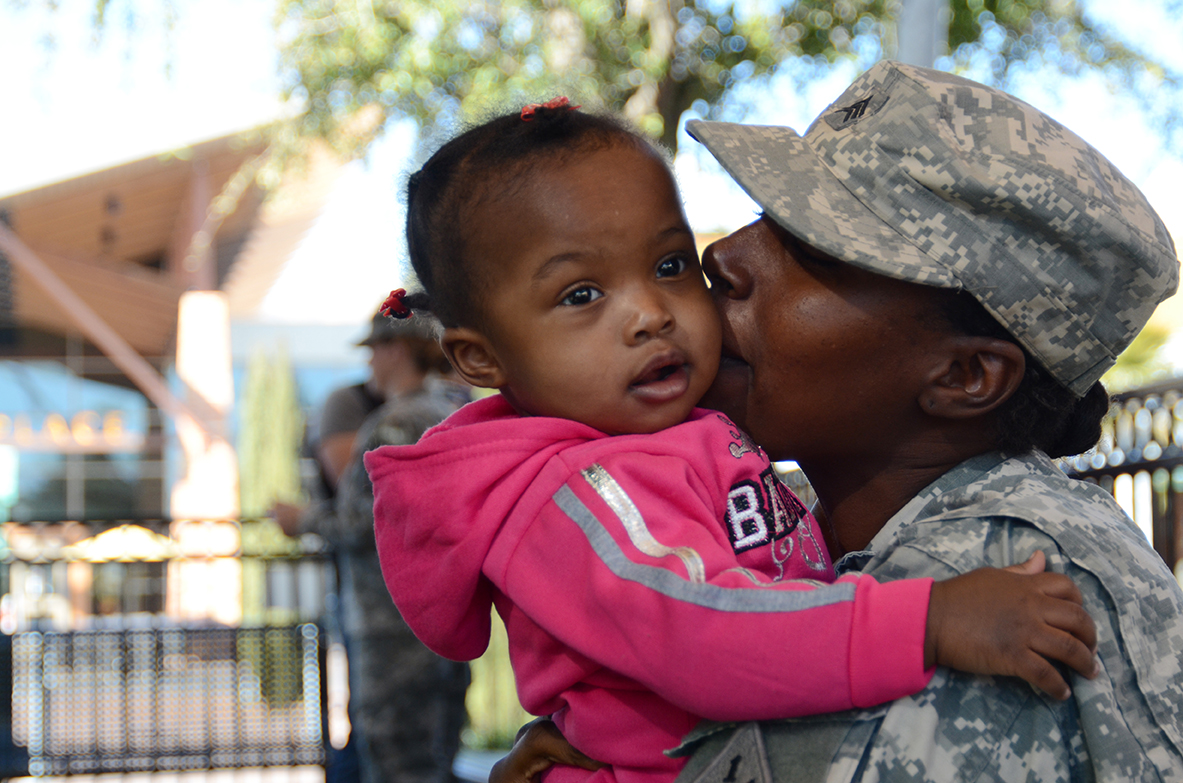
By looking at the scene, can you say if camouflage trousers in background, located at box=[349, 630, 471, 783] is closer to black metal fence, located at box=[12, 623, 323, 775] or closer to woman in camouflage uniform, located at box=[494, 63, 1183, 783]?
black metal fence, located at box=[12, 623, 323, 775]

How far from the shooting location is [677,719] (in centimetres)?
133

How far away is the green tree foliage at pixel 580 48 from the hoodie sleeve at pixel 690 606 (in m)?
5.90

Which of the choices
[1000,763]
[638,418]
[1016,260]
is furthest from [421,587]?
[1016,260]

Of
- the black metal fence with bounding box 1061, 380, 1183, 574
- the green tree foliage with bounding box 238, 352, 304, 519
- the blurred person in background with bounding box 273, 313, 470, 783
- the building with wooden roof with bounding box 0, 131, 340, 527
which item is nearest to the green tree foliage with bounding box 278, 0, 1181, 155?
the building with wooden roof with bounding box 0, 131, 340, 527

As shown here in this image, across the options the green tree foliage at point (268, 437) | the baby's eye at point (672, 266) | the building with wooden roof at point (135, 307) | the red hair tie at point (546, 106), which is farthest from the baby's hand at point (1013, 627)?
the green tree foliage at point (268, 437)

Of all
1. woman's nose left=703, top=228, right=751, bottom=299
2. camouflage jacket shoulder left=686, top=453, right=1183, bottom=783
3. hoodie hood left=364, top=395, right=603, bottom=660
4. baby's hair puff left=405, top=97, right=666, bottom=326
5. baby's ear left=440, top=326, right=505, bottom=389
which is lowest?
camouflage jacket shoulder left=686, top=453, right=1183, bottom=783

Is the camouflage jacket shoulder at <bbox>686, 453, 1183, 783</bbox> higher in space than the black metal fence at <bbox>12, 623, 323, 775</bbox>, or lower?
higher

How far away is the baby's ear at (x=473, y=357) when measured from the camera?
1562 millimetres

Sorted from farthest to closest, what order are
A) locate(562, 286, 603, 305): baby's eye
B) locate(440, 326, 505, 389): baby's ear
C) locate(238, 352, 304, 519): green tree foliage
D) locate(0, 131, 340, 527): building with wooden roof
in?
locate(238, 352, 304, 519): green tree foliage, locate(0, 131, 340, 527): building with wooden roof, locate(440, 326, 505, 389): baby's ear, locate(562, 286, 603, 305): baby's eye

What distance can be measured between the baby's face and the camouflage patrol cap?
185 millimetres

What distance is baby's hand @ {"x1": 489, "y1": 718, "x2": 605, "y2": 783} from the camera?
1.44 metres

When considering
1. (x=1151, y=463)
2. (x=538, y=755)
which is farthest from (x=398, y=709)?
(x=538, y=755)

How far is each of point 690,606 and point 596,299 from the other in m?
0.47

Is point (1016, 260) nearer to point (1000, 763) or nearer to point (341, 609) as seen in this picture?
point (1000, 763)
